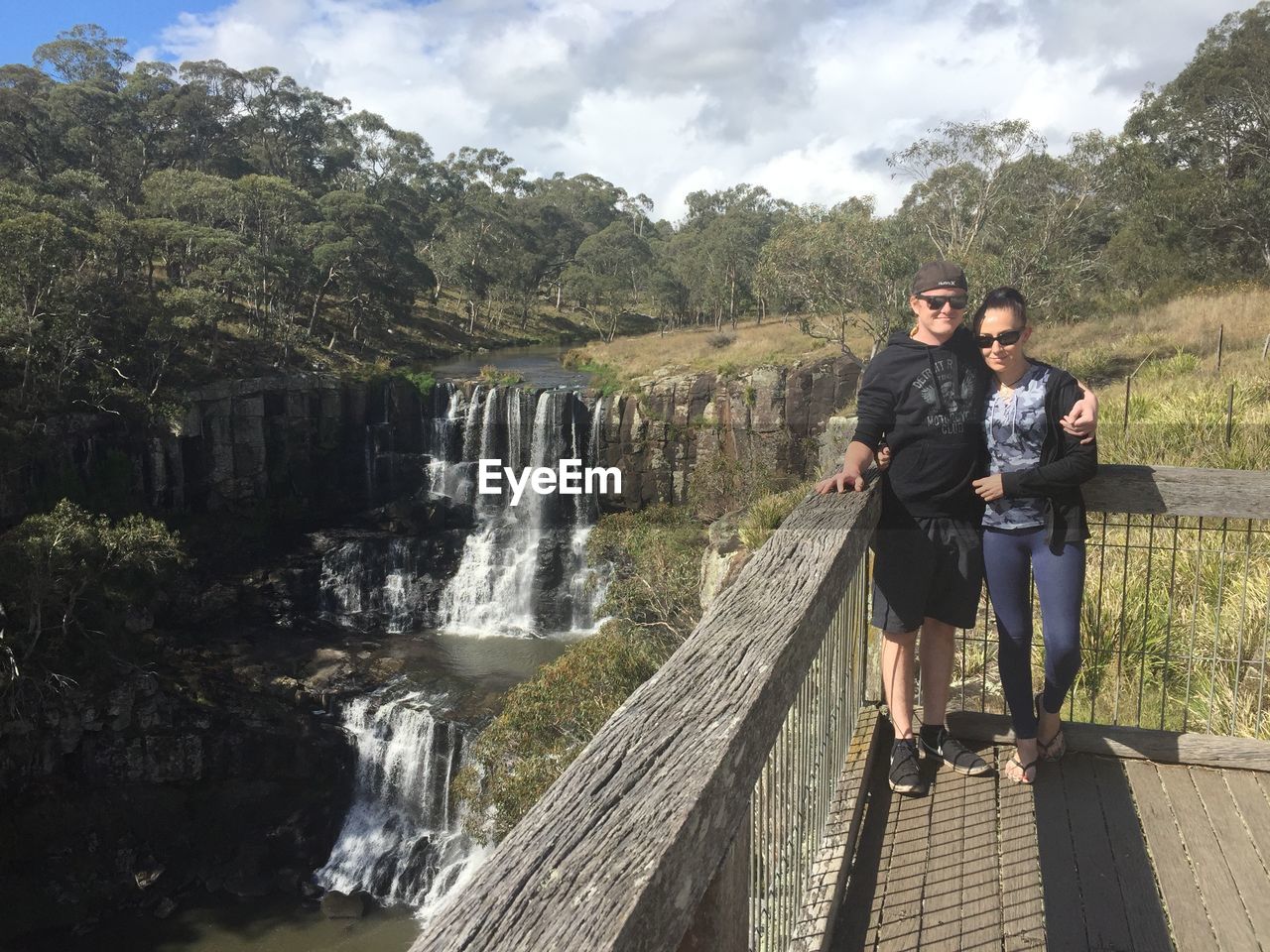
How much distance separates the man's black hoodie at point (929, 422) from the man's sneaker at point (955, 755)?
0.77 m

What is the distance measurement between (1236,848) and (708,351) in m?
31.3

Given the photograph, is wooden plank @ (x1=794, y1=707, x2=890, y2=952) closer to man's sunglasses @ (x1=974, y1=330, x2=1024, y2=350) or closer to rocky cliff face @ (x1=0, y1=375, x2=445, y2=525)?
man's sunglasses @ (x1=974, y1=330, x2=1024, y2=350)

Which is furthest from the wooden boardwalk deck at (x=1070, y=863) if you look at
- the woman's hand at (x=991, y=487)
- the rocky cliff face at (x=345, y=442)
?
the rocky cliff face at (x=345, y=442)

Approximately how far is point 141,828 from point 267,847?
232cm

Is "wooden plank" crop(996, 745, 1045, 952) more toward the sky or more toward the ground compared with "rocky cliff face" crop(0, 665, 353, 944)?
more toward the sky

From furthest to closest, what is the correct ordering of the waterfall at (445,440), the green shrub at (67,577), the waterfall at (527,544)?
the waterfall at (445,440)
the waterfall at (527,544)
the green shrub at (67,577)

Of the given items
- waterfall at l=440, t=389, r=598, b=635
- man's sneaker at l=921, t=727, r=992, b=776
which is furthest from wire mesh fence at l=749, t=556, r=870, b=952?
waterfall at l=440, t=389, r=598, b=635

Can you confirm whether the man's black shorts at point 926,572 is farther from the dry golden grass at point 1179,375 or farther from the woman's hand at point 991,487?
the dry golden grass at point 1179,375

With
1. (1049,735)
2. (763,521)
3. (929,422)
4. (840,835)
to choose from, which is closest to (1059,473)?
(929,422)

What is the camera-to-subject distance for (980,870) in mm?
2469

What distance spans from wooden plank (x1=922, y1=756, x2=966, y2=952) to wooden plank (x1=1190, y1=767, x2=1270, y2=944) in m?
0.69

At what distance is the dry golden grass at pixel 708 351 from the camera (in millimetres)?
27062

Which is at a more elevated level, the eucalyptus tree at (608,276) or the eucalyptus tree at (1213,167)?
the eucalyptus tree at (608,276)

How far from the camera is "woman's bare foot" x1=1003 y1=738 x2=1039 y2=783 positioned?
9.73 ft
